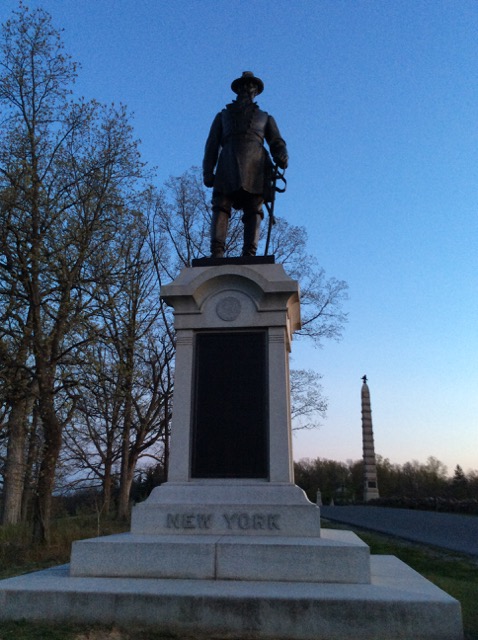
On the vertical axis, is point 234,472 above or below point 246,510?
above

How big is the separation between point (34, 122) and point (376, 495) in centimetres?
4029

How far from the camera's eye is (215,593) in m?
4.27

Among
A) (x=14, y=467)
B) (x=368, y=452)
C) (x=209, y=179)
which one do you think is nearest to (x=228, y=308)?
(x=209, y=179)

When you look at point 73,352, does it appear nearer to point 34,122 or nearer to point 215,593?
point 34,122

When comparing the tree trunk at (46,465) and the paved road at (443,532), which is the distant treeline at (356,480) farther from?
the tree trunk at (46,465)

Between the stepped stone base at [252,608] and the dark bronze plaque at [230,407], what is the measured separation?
59.9 inches

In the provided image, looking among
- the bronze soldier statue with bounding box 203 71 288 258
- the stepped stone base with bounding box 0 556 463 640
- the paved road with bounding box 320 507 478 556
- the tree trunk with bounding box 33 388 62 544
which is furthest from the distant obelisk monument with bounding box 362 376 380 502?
the stepped stone base with bounding box 0 556 463 640

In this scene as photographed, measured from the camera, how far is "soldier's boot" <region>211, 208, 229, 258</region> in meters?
7.47

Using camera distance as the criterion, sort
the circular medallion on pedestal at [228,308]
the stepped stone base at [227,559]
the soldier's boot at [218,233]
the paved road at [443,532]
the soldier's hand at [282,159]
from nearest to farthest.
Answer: the stepped stone base at [227,559] → the circular medallion on pedestal at [228,308] → the soldier's boot at [218,233] → the soldier's hand at [282,159] → the paved road at [443,532]

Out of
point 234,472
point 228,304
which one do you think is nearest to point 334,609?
point 234,472

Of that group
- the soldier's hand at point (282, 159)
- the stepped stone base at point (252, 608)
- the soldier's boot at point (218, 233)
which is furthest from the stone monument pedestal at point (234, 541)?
the soldier's hand at point (282, 159)

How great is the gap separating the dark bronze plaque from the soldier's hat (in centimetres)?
383

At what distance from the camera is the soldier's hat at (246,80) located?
7895mm

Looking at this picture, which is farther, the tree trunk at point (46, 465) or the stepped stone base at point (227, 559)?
the tree trunk at point (46, 465)
